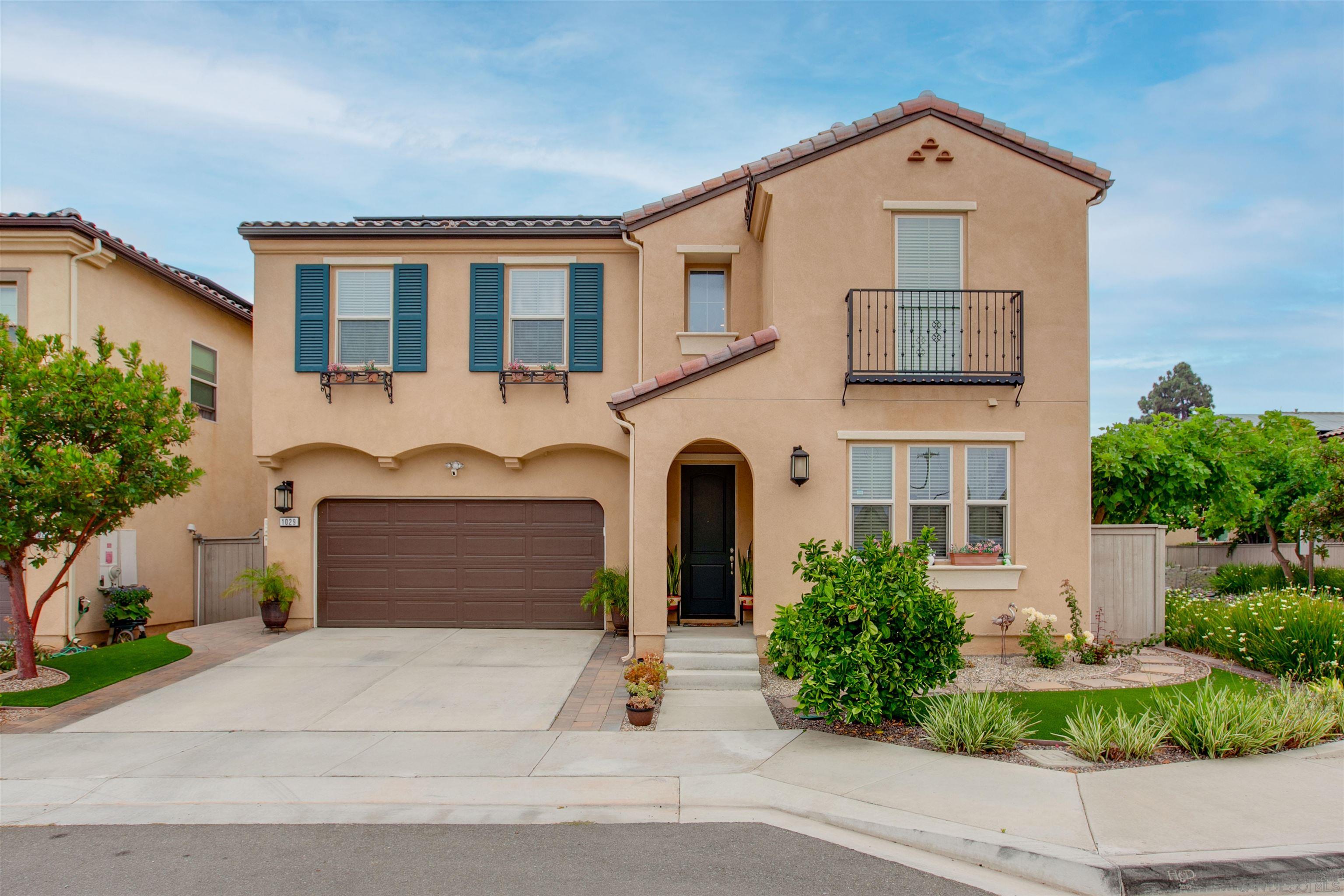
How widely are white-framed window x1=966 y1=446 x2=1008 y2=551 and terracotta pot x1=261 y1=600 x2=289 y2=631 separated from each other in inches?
421

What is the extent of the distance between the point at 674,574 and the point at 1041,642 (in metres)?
4.94

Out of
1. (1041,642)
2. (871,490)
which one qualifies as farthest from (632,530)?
(1041,642)

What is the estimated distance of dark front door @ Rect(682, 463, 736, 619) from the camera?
1134cm

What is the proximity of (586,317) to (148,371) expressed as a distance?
5.93 m

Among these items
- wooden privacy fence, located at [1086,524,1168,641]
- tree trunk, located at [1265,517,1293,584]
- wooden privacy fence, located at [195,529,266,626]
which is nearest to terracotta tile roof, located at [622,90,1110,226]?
wooden privacy fence, located at [1086,524,1168,641]

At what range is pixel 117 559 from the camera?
40.3 ft

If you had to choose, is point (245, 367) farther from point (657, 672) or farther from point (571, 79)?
point (657, 672)

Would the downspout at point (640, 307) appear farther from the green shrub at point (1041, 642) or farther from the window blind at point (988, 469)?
the green shrub at point (1041, 642)

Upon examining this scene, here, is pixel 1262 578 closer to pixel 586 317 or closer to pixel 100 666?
pixel 586 317

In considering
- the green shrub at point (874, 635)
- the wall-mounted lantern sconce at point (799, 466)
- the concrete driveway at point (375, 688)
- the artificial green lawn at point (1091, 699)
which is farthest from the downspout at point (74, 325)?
the artificial green lawn at point (1091, 699)

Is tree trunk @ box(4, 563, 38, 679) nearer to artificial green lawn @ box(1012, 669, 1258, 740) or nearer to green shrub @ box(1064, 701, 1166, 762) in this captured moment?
artificial green lawn @ box(1012, 669, 1258, 740)

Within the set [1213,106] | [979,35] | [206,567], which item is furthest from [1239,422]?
[206,567]

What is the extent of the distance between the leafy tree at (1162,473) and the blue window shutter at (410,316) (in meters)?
11.0

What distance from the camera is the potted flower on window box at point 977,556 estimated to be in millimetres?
9734
